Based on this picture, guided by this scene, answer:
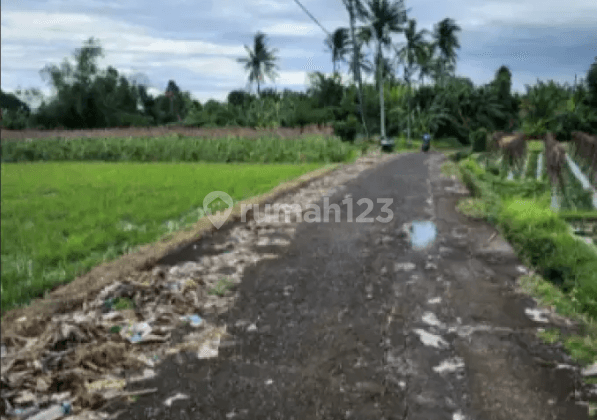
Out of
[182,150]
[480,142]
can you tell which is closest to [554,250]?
[182,150]

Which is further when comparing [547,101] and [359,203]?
[547,101]

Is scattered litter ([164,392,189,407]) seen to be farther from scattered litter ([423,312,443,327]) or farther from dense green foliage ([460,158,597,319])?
dense green foliage ([460,158,597,319])

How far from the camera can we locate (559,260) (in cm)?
555

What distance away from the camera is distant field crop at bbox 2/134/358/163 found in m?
21.1

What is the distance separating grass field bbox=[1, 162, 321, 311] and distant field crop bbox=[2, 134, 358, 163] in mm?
3848

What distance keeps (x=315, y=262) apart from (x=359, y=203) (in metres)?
4.33

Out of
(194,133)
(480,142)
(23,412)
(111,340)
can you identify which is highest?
(194,133)

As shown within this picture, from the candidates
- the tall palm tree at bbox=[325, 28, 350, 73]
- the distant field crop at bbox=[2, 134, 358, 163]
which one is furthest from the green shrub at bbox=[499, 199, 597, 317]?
the tall palm tree at bbox=[325, 28, 350, 73]

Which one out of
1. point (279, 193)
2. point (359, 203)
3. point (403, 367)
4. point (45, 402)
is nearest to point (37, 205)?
point (279, 193)

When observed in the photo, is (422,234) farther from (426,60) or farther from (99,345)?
(426,60)

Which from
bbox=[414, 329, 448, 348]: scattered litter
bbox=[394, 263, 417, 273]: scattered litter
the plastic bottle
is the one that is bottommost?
the plastic bottle

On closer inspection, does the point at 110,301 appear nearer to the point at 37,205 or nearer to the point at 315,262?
the point at 315,262

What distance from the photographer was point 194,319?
4.70 meters

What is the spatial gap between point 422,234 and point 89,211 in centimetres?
544
